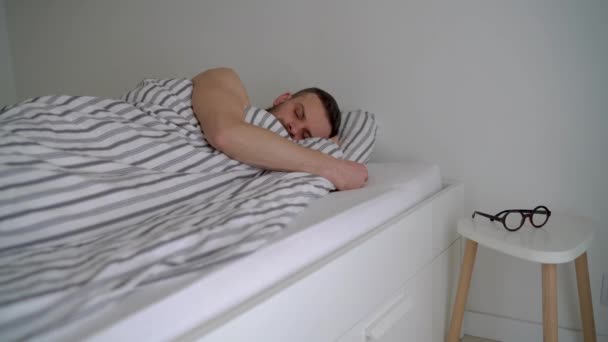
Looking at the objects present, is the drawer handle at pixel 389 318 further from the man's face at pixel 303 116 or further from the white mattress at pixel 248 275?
the man's face at pixel 303 116

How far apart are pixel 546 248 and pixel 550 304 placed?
0.13m

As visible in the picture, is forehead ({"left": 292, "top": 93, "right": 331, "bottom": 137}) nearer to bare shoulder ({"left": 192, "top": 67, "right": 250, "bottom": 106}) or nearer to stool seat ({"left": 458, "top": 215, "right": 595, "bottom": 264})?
bare shoulder ({"left": 192, "top": 67, "right": 250, "bottom": 106})

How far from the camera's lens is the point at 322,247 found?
922 mm

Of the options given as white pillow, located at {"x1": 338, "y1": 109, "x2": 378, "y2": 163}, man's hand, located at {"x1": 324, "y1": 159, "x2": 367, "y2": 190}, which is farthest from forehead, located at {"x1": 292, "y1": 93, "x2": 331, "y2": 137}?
man's hand, located at {"x1": 324, "y1": 159, "x2": 367, "y2": 190}

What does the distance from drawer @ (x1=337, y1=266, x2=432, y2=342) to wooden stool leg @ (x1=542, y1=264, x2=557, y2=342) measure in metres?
0.30

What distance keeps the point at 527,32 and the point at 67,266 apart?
1396 mm

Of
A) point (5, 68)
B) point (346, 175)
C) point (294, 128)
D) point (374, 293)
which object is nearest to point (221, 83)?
point (294, 128)

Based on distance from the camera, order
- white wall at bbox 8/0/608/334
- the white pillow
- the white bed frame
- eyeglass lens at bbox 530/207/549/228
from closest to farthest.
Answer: the white bed frame, eyeglass lens at bbox 530/207/549/228, white wall at bbox 8/0/608/334, the white pillow

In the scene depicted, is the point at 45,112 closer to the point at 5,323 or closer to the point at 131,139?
the point at 131,139

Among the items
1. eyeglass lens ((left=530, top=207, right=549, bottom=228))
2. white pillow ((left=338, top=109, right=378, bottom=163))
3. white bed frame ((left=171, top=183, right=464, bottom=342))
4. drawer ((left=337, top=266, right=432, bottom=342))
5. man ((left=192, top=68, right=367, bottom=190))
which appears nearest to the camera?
white bed frame ((left=171, top=183, right=464, bottom=342))

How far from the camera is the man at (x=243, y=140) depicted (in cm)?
119

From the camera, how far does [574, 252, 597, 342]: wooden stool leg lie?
1277 mm

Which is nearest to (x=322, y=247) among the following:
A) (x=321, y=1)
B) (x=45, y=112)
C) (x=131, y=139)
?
(x=131, y=139)

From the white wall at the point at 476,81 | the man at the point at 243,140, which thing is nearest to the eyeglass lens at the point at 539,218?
the white wall at the point at 476,81
